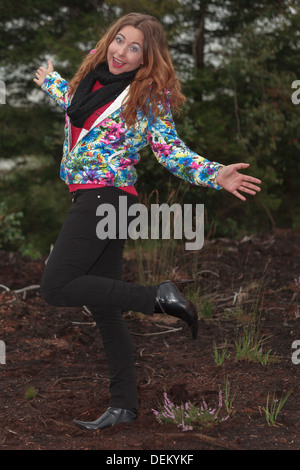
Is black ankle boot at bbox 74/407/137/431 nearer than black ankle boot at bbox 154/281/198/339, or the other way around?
black ankle boot at bbox 154/281/198/339

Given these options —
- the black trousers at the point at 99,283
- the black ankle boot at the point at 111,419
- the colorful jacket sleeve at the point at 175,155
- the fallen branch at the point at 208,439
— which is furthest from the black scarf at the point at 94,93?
the fallen branch at the point at 208,439

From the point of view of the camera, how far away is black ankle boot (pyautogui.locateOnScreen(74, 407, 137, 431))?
3047 millimetres

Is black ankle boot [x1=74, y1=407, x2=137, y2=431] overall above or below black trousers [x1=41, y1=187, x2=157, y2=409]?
below

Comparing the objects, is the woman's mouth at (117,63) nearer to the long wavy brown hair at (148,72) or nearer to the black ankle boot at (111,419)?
the long wavy brown hair at (148,72)

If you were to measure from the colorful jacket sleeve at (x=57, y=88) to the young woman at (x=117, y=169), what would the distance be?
242 mm

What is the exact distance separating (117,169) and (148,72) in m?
0.49

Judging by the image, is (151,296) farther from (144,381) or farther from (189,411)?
(144,381)

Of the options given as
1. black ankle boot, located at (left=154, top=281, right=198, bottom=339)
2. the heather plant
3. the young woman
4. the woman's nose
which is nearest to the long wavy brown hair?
the young woman

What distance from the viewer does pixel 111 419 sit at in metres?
3.07

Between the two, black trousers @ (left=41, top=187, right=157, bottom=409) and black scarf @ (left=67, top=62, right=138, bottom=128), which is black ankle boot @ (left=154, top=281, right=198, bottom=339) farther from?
black scarf @ (left=67, top=62, right=138, bottom=128)

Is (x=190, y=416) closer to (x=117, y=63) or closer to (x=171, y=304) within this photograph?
(x=171, y=304)

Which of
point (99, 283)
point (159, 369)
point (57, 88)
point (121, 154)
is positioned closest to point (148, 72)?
point (121, 154)

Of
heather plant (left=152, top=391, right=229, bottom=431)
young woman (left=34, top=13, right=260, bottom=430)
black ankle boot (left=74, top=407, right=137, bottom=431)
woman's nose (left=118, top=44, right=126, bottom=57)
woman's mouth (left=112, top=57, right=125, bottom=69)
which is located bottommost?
black ankle boot (left=74, top=407, right=137, bottom=431)

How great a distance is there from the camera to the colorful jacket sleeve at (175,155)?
118 inches
